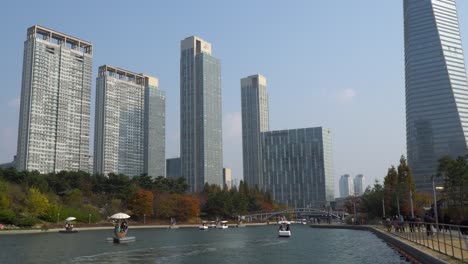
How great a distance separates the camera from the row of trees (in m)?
105

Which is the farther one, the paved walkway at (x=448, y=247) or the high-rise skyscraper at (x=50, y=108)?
the high-rise skyscraper at (x=50, y=108)

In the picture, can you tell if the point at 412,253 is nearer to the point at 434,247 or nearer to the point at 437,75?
the point at 434,247

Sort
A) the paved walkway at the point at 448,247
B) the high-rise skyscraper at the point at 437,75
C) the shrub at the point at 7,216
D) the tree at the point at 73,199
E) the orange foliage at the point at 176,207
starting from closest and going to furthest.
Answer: the paved walkway at the point at 448,247, the shrub at the point at 7,216, the tree at the point at 73,199, the orange foliage at the point at 176,207, the high-rise skyscraper at the point at 437,75

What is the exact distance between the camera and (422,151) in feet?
631

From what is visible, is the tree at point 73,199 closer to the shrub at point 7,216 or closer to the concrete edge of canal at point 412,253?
the shrub at point 7,216

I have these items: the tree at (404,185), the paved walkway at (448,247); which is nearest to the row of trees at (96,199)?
the tree at (404,185)

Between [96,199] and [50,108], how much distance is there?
67634 millimetres

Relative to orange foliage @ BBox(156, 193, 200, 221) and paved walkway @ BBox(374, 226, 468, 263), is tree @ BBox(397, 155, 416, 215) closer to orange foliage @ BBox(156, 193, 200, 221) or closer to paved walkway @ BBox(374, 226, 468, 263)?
paved walkway @ BBox(374, 226, 468, 263)

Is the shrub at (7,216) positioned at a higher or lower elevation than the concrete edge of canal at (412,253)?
higher

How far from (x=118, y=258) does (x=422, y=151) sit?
17702 centimetres

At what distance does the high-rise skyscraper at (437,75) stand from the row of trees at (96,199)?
261ft

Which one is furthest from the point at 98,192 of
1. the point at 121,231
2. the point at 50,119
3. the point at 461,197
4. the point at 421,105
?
the point at 421,105

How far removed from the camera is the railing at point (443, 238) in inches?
918

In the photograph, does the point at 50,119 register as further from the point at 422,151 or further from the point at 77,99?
the point at 422,151
